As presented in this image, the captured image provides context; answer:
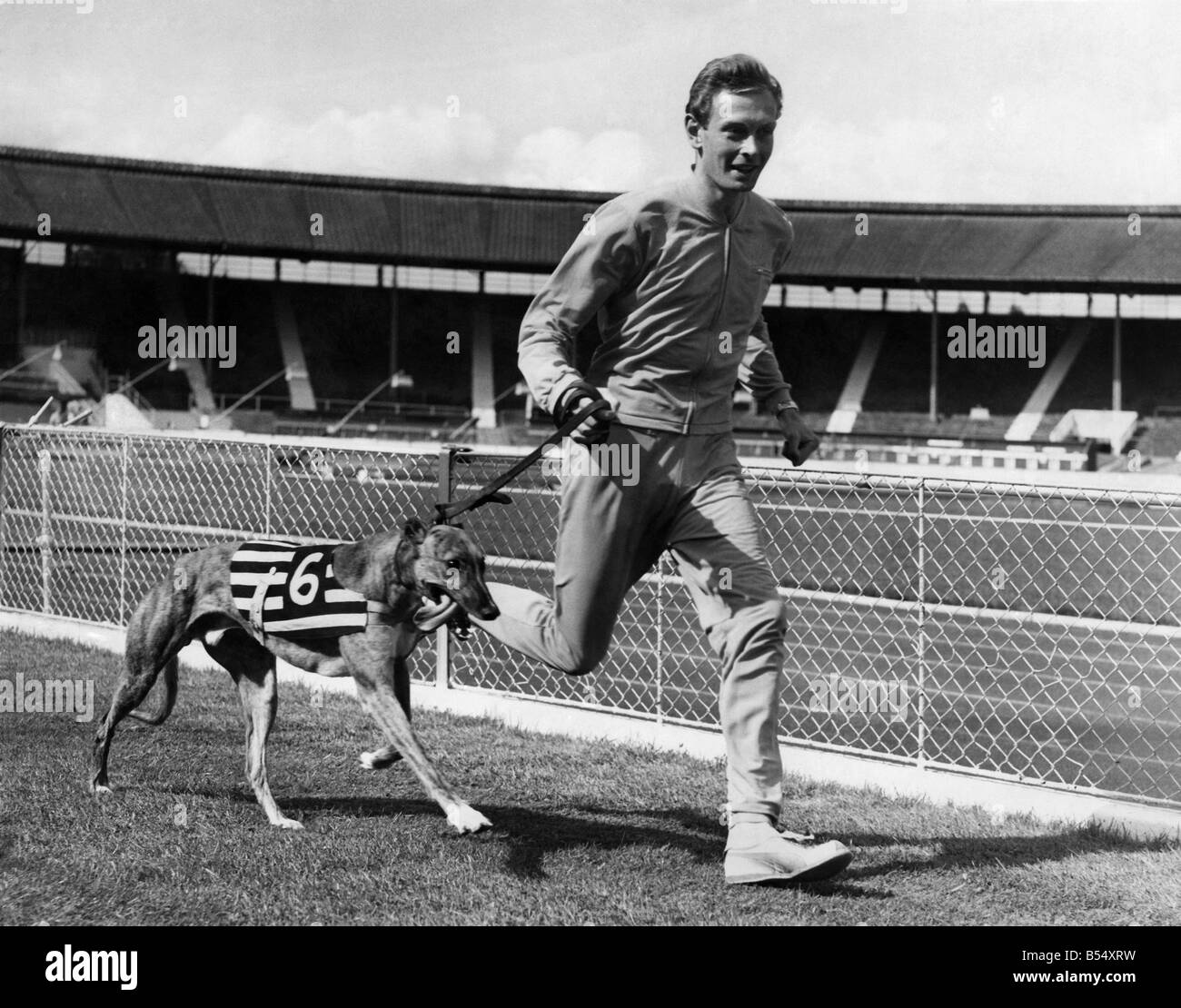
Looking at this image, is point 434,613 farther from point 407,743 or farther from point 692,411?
point 692,411

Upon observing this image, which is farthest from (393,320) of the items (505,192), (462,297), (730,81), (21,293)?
(730,81)

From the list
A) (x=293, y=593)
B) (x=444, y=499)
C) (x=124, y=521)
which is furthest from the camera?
(x=124, y=521)

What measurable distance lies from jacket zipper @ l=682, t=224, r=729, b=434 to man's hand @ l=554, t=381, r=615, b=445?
14.0 inches

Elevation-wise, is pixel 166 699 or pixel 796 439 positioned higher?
pixel 796 439

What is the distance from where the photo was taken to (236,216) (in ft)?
138

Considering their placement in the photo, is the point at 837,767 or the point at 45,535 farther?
the point at 45,535

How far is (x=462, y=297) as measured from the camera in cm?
4378

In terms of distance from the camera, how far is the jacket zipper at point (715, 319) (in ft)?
13.6

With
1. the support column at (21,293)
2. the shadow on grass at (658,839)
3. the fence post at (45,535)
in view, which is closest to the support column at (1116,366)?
the support column at (21,293)

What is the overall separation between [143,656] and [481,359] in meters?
38.1

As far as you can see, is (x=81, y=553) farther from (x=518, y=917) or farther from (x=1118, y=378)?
(x=1118, y=378)
